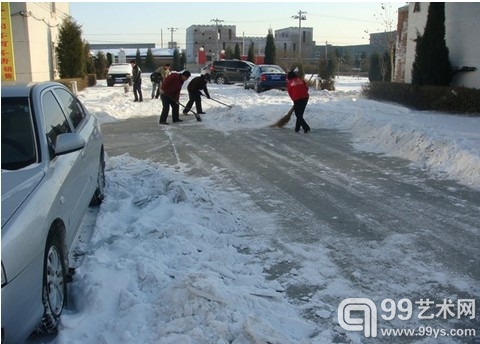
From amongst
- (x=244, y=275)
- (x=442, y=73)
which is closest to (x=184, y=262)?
(x=244, y=275)

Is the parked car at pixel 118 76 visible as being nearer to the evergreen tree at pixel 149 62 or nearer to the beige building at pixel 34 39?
the beige building at pixel 34 39

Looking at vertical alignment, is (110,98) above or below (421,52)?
below

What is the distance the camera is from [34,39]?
20000 mm

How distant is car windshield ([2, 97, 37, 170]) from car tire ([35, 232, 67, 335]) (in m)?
0.70

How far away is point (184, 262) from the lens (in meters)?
4.21

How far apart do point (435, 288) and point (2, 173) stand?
132 inches

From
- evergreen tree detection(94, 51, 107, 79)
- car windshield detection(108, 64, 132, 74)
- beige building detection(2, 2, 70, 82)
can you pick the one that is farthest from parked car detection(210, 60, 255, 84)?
evergreen tree detection(94, 51, 107, 79)

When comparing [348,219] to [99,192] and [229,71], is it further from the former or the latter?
[229,71]

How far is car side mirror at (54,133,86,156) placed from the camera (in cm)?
394

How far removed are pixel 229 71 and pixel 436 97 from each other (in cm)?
2237

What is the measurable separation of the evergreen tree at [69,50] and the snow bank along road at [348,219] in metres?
16.9

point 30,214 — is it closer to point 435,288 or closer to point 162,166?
point 435,288

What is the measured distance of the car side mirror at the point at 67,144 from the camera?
3.94m

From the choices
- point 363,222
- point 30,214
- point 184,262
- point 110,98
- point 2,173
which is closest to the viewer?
point 30,214
